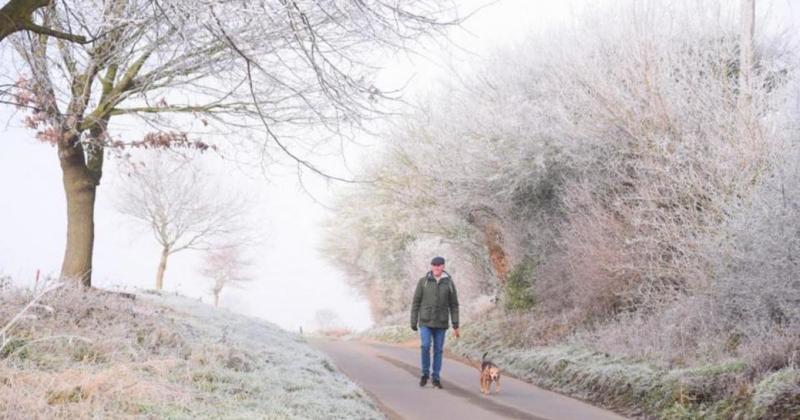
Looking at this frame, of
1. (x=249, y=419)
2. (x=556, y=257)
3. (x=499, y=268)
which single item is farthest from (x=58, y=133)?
(x=499, y=268)

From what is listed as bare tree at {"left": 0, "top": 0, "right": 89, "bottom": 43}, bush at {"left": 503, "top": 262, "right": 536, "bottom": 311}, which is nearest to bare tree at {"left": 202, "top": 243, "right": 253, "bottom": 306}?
bush at {"left": 503, "top": 262, "right": 536, "bottom": 311}

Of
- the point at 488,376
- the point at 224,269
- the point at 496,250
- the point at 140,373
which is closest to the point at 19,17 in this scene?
the point at 140,373

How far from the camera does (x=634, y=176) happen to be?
48.5 feet

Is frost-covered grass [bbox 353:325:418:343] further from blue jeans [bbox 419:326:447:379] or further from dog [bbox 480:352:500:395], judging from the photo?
dog [bbox 480:352:500:395]

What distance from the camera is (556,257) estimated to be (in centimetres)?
1725

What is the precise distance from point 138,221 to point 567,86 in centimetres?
2413

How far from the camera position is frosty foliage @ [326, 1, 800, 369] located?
10734 mm

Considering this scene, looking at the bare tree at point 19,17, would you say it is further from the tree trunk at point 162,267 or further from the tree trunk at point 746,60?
the tree trunk at point 162,267

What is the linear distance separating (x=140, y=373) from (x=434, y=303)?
5.36 m

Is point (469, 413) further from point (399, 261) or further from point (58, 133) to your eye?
point (399, 261)

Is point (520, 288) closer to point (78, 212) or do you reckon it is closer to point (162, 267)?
point (78, 212)

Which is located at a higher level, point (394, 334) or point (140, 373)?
point (394, 334)

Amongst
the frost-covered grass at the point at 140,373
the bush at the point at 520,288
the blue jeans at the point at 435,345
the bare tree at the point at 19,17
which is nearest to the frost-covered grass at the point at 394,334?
the bush at the point at 520,288

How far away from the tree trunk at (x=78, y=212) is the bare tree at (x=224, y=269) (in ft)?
107
